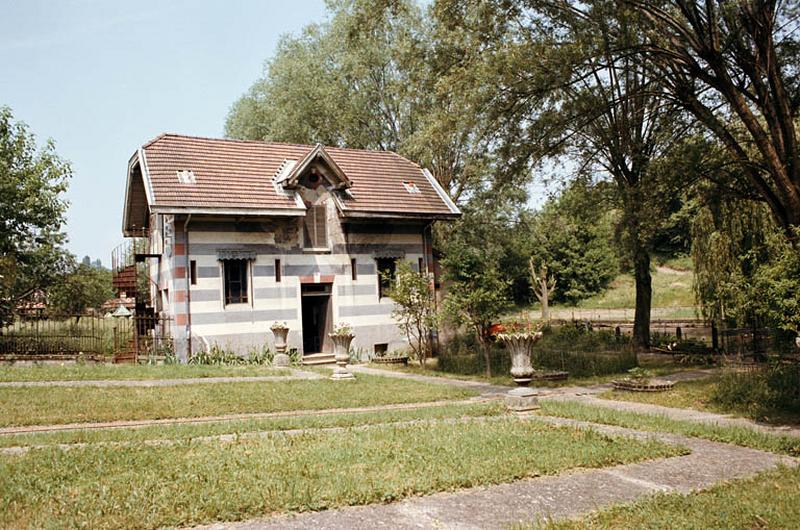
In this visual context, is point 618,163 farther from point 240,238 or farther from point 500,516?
point 500,516

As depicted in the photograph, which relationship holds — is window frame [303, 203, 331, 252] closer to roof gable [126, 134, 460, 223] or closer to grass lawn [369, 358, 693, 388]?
roof gable [126, 134, 460, 223]

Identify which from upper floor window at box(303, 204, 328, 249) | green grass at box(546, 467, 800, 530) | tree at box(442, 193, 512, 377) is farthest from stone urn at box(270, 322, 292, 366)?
green grass at box(546, 467, 800, 530)

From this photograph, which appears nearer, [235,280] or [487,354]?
[487,354]

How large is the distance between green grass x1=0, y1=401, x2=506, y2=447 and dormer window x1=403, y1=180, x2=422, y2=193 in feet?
53.8

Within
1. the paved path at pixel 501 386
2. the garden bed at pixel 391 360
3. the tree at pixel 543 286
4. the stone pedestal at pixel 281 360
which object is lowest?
the paved path at pixel 501 386

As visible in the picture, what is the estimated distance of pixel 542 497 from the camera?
776cm

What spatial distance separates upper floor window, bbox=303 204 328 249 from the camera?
26828 mm

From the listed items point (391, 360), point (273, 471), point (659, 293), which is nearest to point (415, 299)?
point (391, 360)

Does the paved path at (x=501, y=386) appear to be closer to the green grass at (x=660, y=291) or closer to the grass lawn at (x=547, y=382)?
the grass lawn at (x=547, y=382)

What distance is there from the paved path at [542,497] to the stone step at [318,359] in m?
17.7

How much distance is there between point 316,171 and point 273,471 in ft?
65.0

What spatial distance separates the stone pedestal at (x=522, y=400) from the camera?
44.1ft

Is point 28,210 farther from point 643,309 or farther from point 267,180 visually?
point 643,309

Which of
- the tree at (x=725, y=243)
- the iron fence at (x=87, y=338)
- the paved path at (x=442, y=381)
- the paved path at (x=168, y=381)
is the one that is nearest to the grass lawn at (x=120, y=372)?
the paved path at (x=168, y=381)
